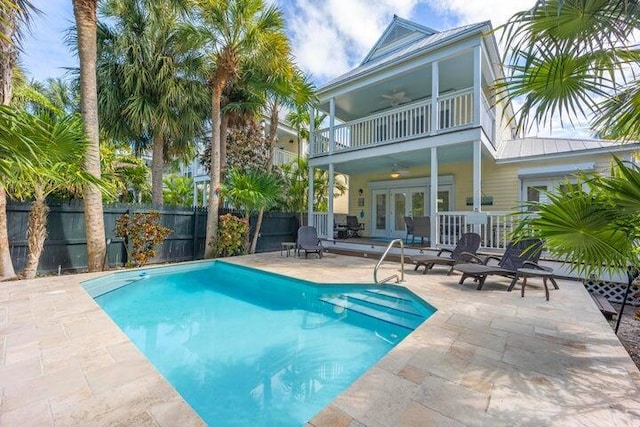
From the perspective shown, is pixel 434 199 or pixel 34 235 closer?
pixel 34 235

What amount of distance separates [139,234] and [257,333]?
5.83m

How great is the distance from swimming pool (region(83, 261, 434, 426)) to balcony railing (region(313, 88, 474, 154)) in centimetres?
598

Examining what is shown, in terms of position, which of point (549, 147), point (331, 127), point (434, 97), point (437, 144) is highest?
point (434, 97)

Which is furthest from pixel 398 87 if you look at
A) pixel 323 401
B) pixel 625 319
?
pixel 323 401

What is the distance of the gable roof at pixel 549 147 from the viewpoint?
895 cm

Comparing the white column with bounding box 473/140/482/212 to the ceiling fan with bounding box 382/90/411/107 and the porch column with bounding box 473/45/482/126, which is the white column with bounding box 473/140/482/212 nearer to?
the porch column with bounding box 473/45/482/126

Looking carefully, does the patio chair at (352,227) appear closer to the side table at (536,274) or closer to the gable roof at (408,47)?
the gable roof at (408,47)

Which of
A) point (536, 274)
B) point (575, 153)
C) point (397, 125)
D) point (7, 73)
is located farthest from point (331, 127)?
point (7, 73)

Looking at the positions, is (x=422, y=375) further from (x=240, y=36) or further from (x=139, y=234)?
(x=240, y=36)

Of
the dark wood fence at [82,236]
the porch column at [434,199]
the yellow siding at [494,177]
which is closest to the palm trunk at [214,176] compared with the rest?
the dark wood fence at [82,236]

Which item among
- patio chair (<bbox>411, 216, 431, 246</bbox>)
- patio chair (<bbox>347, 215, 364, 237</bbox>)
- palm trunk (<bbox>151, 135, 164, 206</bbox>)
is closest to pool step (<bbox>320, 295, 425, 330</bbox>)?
patio chair (<bbox>411, 216, 431, 246</bbox>)

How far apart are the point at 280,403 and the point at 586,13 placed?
5183 mm

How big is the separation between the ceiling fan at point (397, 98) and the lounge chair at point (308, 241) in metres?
6.17

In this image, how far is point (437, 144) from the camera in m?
8.85
